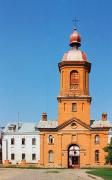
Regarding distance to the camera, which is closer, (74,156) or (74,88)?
(74,156)

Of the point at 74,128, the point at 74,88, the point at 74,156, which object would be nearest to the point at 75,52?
the point at 74,88

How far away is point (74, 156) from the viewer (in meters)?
65.6

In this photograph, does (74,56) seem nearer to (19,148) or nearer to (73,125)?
(73,125)

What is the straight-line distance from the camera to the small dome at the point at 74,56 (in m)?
66.5

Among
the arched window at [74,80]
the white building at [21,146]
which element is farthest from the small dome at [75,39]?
the white building at [21,146]

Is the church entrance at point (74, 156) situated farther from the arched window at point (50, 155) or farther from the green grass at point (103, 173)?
the green grass at point (103, 173)

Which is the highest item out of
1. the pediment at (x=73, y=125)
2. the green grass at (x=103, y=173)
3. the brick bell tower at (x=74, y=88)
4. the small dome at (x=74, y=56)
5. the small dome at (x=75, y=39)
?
the small dome at (x=75, y=39)

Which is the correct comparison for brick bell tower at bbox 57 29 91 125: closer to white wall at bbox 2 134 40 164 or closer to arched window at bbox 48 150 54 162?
arched window at bbox 48 150 54 162

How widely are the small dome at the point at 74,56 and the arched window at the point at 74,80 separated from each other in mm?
2218

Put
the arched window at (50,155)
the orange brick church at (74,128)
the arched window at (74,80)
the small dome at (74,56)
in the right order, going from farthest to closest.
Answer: the small dome at (74,56) → the arched window at (74,80) → the arched window at (50,155) → the orange brick church at (74,128)

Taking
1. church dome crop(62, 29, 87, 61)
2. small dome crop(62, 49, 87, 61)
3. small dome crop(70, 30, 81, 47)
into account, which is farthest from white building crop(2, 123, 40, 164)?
small dome crop(70, 30, 81, 47)

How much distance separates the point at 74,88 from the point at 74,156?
1142cm

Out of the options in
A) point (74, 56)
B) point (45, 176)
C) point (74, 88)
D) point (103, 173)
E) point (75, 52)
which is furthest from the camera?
point (75, 52)

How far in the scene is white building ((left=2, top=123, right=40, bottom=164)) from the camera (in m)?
80.1
